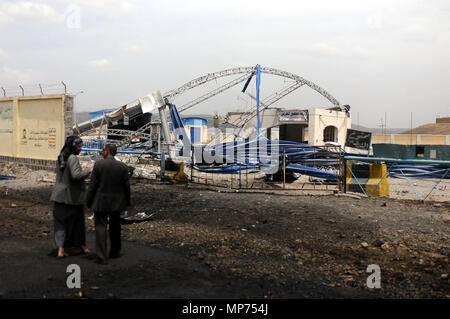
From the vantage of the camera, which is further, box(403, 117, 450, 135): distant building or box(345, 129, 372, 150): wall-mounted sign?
box(403, 117, 450, 135): distant building

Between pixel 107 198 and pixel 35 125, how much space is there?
13701 millimetres

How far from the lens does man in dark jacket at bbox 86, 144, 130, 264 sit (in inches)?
223

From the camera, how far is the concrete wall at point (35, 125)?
1638cm

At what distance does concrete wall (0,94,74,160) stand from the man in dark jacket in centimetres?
A: 1139

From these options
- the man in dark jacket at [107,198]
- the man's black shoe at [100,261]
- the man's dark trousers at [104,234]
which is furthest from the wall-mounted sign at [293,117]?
the man's black shoe at [100,261]

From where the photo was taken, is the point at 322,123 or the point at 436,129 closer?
the point at 322,123

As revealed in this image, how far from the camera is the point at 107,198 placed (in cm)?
573

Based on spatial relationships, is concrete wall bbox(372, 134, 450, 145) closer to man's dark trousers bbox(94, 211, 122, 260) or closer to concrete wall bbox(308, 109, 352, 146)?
concrete wall bbox(308, 109, 352, 146)

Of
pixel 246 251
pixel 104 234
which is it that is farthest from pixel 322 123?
pixel 104 234

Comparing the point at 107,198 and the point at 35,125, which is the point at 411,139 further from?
the point at 107,198

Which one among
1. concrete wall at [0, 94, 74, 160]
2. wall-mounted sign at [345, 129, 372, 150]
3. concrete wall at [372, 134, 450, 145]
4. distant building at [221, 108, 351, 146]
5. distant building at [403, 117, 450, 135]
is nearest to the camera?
concrete wall at [0, 94, 74, 160]

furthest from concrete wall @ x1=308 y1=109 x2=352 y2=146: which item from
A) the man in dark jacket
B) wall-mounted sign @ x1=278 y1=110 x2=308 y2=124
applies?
the man in dark jacket

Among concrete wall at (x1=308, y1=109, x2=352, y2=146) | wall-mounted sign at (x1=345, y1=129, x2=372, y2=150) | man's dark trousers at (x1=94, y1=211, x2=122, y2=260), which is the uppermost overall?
concrete wall at (x1=308, y1=109, x2=352, y2=146)
